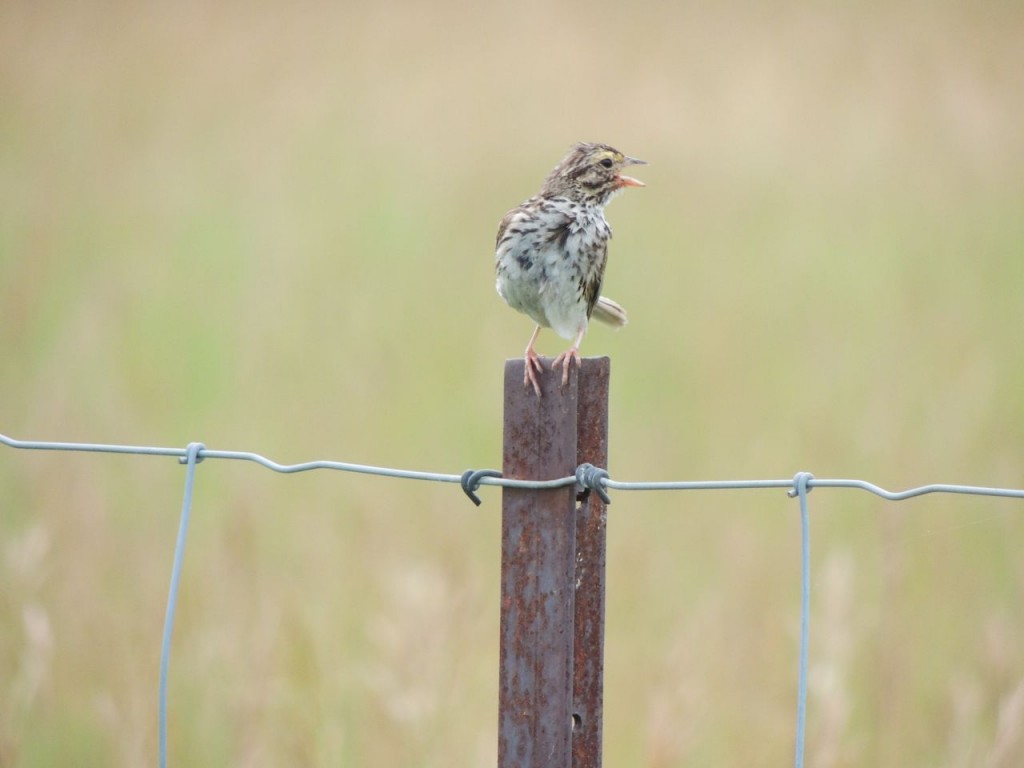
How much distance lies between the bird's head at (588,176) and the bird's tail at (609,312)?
1.08 feet

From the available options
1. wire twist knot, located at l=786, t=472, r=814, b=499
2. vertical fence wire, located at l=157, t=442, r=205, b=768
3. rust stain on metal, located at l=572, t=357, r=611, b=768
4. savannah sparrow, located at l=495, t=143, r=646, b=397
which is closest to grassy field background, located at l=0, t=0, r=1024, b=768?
savannah sparrow, located at l=495, t=143, r=646, b=397

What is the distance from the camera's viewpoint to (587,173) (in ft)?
14.7

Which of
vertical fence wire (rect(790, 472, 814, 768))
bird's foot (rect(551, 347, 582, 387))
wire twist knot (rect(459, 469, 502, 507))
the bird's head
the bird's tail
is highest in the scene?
the bird's head

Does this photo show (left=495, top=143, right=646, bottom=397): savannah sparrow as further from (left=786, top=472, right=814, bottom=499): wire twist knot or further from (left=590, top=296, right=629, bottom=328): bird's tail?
(left=786, top=472, right=814, bottom=499): wire twist knot

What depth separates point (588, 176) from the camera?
4.48m

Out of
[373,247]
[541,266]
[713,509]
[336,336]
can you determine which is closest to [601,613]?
[541,266]

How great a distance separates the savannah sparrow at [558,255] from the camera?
416 centimetres

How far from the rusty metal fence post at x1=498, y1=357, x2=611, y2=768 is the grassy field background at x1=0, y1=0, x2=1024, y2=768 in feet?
4.23

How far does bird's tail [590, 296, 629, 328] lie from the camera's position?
14.5 feet

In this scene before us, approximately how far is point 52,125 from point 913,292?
6059 mm

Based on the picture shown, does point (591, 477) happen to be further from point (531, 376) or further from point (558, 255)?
point (558, 255)

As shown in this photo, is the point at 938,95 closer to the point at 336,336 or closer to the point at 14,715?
the point at 336,336

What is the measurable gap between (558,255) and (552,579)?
174 cm

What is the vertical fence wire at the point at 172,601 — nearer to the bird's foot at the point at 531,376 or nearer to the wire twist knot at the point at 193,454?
the wire twist knot at the point at 193,454
